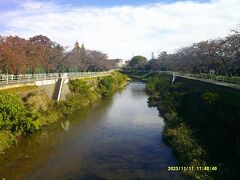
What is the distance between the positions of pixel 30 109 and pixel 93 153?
977 centimetres

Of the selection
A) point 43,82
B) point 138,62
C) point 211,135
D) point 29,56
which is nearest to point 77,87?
point 29,56

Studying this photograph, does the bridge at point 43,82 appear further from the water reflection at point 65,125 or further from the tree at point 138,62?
the tree at point 138,62

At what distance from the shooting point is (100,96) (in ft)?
187

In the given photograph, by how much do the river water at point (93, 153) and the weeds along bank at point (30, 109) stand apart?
0.87 metres

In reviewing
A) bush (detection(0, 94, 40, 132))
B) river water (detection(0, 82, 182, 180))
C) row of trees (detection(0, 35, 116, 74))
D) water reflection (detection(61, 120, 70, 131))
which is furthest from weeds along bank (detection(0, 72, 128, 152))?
row of trees (detection(0, 35, 116, 74))

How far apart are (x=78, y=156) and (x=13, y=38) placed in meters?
27.4

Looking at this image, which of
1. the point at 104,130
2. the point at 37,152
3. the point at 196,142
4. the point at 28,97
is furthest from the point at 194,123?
the point at 28,97

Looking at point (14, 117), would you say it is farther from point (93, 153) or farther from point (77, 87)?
point (77, 87)

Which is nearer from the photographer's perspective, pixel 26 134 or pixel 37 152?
pixel 37 152

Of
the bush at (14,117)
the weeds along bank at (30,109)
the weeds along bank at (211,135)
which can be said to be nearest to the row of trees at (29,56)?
the weeds along bank at (30,109)

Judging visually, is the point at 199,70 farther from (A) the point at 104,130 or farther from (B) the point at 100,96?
(A) the point at 104,130

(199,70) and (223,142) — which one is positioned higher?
(199,70)

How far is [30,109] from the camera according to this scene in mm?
28547

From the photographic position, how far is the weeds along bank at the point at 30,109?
23.7 meters
